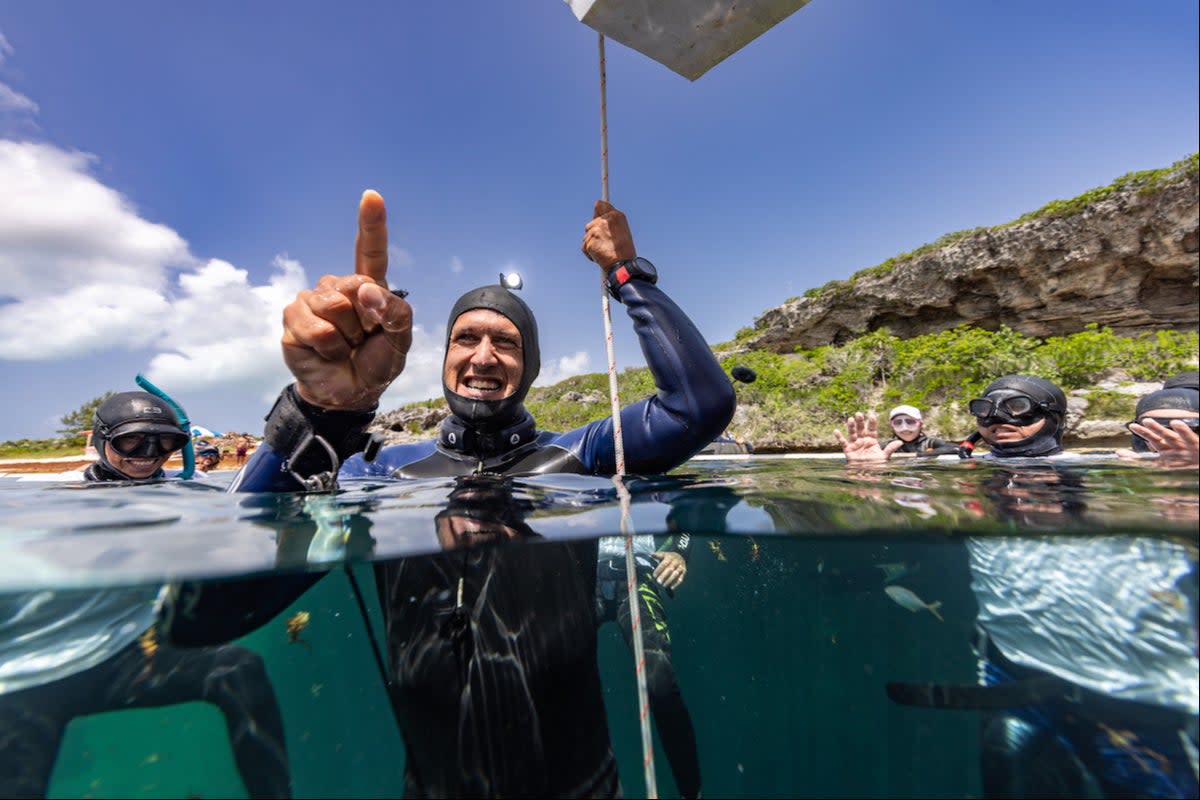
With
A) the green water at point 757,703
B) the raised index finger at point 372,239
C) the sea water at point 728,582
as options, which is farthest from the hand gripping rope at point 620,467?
the green water at point 757,703

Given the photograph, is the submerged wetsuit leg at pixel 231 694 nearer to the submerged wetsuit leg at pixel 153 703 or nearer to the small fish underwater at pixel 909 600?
the submerged wetsuit leg at pixel 153 703

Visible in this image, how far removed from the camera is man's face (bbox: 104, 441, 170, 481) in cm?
375

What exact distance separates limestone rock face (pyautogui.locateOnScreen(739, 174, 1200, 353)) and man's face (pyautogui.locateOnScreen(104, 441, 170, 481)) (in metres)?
32.4

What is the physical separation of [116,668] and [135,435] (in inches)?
102

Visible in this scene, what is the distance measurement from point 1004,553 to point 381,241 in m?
4.57

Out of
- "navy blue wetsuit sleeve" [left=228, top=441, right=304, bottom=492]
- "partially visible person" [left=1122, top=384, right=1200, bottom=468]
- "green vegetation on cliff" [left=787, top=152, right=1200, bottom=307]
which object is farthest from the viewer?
"green vegetation on cliff" [left=787, top=152, right=1200, bottom=307]

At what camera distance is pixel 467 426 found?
2.71 m

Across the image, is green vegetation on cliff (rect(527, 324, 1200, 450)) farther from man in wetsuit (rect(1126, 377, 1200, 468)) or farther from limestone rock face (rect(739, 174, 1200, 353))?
man in wetsuit (rect(1126, 377, 1200, 468))

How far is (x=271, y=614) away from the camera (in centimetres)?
253

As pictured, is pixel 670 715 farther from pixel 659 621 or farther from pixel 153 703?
pixel 153 703

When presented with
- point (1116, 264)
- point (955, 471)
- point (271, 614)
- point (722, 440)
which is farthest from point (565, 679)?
point (1116, 264)

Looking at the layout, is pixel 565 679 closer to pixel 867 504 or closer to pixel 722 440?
pixel 867 504

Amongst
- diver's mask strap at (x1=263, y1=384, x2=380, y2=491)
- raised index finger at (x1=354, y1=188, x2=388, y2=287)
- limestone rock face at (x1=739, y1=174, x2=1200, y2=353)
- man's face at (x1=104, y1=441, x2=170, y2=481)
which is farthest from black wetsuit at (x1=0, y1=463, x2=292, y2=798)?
limestone rock face at (x1=739, y1=174, x2=1200, y2=353)

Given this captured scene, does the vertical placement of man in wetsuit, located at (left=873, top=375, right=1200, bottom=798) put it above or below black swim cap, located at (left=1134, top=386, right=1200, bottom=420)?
below
